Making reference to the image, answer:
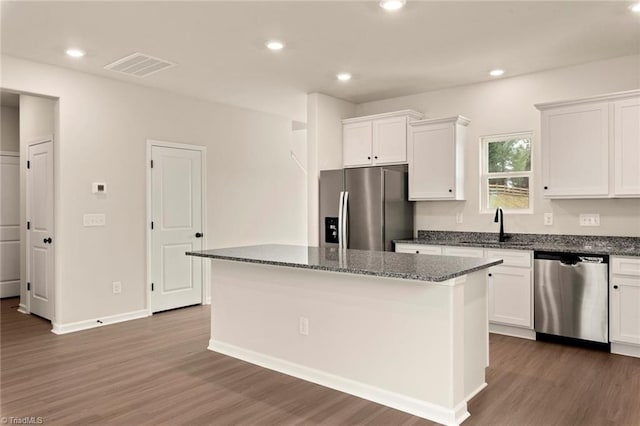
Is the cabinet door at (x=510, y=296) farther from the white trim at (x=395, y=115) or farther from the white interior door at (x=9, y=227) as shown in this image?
the white interior door at (x=9, y=227)

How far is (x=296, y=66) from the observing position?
437 cm

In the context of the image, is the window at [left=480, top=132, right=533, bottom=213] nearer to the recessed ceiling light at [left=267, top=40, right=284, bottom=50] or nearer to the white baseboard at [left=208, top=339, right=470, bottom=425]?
the recessed ceiling light at [left=267, top=40, right=284, bottom=50]

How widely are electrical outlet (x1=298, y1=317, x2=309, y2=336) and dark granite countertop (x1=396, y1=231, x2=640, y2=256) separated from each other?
2013 mm

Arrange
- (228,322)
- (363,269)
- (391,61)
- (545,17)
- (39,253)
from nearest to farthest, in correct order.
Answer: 1. (363,269)
2. (545,17)
3. (228,322)
4. (391,61)
5. (39,253)

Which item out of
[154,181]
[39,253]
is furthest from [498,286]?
[39,253]

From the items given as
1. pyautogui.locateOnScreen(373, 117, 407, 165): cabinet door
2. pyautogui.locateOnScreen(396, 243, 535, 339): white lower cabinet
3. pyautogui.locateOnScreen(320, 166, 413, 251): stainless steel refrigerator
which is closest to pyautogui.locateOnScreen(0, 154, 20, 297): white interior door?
pyautogui.locateOnScreen(320, 166, 413, 251): stainless steel refrigerator

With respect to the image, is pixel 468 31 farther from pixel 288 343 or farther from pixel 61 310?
pixel 61 310

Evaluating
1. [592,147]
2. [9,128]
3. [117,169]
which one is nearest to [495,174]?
[592,147]

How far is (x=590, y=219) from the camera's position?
168 inches

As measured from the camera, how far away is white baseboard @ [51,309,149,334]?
440 cm

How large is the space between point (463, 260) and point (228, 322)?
198 centimetres

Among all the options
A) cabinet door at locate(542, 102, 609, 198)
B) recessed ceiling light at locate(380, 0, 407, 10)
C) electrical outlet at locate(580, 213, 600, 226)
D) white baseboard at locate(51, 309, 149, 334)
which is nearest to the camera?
recessed ceiling light at locate(380, 0, 407, 10)

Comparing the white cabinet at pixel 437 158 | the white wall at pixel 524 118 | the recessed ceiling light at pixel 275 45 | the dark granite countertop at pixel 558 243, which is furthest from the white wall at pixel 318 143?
the recessed ceiling light at pixel 275 45

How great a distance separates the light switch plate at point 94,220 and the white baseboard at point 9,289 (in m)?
2.60
